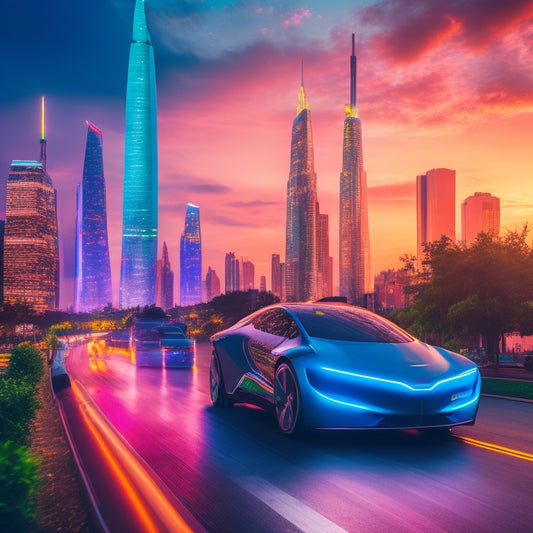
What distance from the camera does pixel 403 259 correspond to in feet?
120

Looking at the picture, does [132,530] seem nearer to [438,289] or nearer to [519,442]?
[519,442]

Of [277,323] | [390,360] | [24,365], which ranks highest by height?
[277,323]

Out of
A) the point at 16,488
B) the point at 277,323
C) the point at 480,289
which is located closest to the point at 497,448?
the point at 277,323

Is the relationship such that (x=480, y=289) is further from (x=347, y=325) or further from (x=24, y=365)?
(x=347, y=325)

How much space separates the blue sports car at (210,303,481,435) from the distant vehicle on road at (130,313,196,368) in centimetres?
1165

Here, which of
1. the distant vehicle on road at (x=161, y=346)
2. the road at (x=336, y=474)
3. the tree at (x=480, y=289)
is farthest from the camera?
the tree at (x=480, y=289)

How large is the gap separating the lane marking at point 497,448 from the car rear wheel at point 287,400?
1968mm

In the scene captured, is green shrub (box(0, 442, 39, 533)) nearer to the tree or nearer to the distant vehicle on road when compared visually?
the distant vehicle on road

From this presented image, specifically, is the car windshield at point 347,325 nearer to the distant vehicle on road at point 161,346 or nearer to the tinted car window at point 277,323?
the tinted car window at point 277,323

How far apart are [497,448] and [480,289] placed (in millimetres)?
22356

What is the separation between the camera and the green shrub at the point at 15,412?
7215mm

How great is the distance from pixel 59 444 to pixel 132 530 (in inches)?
156

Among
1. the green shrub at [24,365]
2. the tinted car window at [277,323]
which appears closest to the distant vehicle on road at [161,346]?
the green shrub at [24,365]

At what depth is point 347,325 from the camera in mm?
7137
